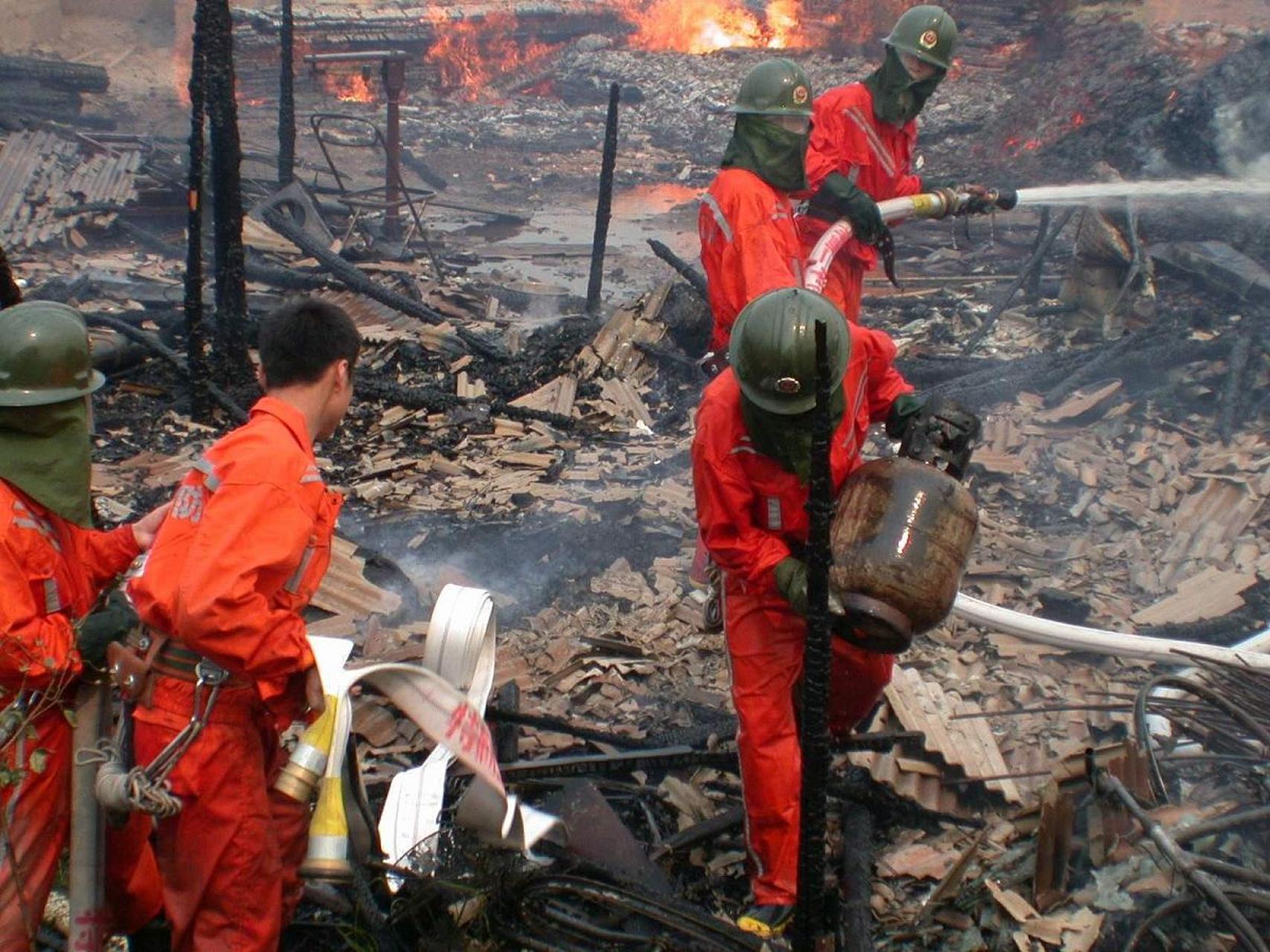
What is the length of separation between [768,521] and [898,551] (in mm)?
647

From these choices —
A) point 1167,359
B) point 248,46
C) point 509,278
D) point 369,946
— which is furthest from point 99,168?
point 369,946

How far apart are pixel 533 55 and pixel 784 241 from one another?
2376cm

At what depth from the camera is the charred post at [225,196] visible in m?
8.60

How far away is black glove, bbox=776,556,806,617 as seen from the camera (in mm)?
3793

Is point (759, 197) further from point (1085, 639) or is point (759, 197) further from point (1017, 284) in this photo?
point (1017, 284)

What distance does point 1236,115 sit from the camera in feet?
43.9

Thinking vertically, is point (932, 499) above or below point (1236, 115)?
below

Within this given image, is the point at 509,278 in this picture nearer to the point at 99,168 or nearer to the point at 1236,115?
the point at 99,168

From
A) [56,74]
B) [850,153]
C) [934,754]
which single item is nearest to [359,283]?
[850,153]

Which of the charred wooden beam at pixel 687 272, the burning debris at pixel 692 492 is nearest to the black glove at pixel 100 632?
the burning debris at pixel 692 492

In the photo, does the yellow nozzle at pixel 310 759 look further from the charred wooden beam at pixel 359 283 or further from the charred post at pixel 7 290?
the charred wooden beam at pixel 359 283

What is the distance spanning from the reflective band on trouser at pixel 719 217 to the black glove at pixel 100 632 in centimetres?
385

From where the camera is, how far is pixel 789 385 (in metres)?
3.72

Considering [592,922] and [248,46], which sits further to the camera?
[248,46]
